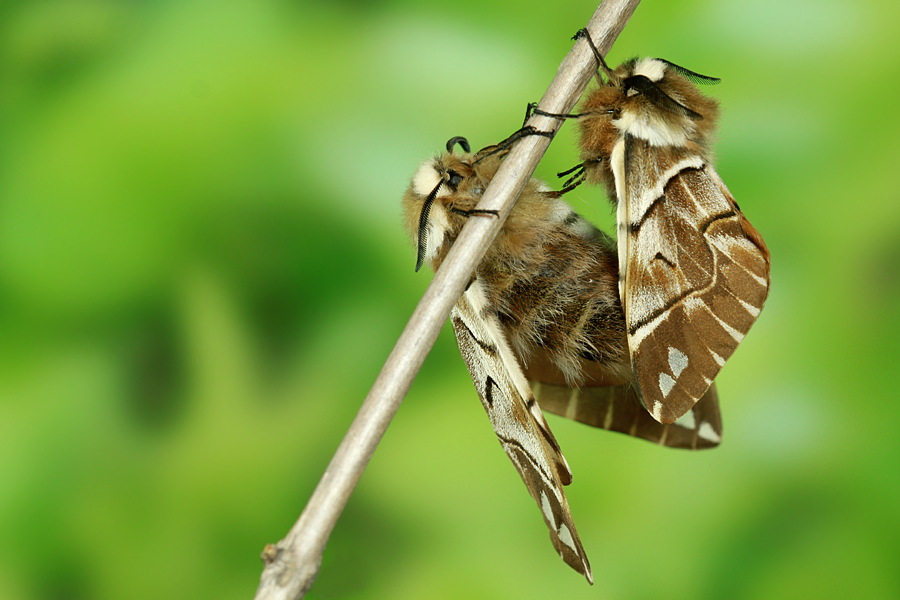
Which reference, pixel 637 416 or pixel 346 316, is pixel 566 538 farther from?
pixel 346 316

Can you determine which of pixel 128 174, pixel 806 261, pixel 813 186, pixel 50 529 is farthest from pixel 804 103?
pixel 50 529

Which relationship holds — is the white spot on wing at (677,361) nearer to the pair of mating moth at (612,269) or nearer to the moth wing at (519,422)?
the pair of mating moth at (612,269)

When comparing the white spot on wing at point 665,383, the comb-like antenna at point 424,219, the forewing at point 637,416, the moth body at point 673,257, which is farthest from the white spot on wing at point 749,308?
the comb-like antenna at point 424,219

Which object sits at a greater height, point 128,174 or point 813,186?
point 813,186

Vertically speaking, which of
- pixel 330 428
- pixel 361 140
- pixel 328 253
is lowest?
pixel 330 428

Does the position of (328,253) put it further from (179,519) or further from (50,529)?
(50,529)

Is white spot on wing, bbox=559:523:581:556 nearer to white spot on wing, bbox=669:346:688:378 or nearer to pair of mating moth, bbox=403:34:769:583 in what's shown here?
pair of mating moth, bbox=403:34:769:583

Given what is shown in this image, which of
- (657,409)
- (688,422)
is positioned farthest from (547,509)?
(688,422)
